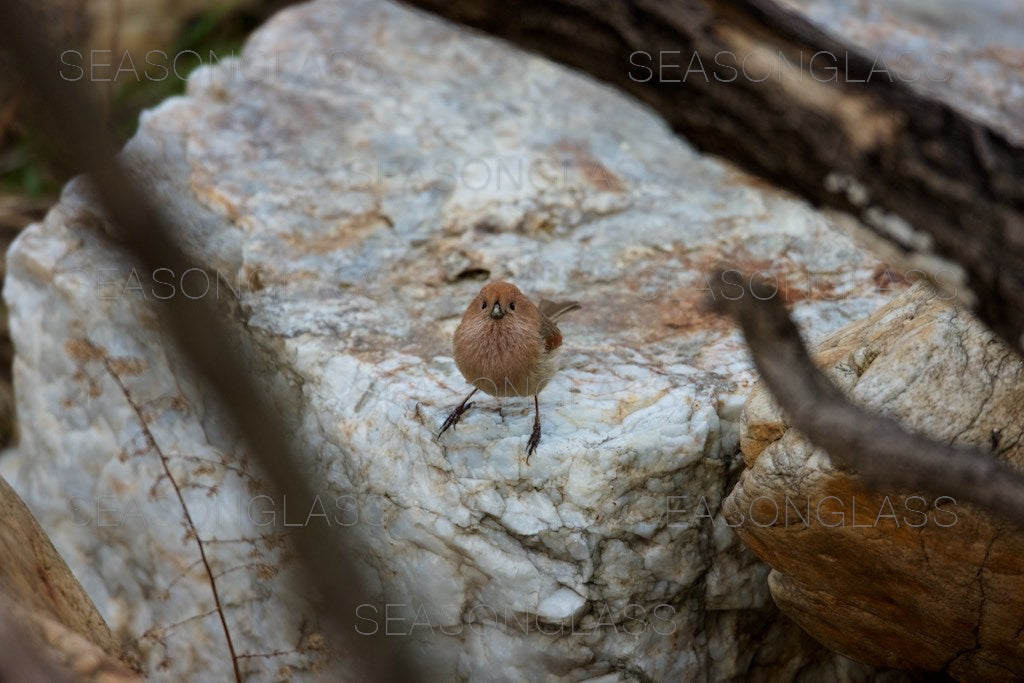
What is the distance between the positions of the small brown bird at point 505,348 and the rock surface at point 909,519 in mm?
734

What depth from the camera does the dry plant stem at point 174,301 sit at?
907mm

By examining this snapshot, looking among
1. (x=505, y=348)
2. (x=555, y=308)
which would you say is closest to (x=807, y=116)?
(x=505, y=348)

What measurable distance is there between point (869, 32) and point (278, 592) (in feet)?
14.2

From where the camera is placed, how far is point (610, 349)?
4.07 m

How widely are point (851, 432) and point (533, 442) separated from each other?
174 cm

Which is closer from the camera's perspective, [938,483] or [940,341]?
[938,483]

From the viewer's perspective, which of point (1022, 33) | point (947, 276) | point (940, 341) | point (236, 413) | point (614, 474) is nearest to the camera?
point (236, 413)

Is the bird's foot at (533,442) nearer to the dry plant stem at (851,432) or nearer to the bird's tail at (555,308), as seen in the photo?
the bird's tail at (555,308)

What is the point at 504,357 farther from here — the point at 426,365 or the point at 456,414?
the point at 426,365

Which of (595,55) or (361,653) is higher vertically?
(361,653)

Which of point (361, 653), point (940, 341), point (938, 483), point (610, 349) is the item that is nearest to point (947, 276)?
point (940, 341)

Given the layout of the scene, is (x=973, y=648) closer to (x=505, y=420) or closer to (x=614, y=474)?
(x=614, y=474)

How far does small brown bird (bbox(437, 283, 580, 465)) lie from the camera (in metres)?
3.61

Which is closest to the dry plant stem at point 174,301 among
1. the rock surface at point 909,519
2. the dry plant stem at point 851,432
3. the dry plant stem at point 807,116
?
the dry plant stem at point 851,432
